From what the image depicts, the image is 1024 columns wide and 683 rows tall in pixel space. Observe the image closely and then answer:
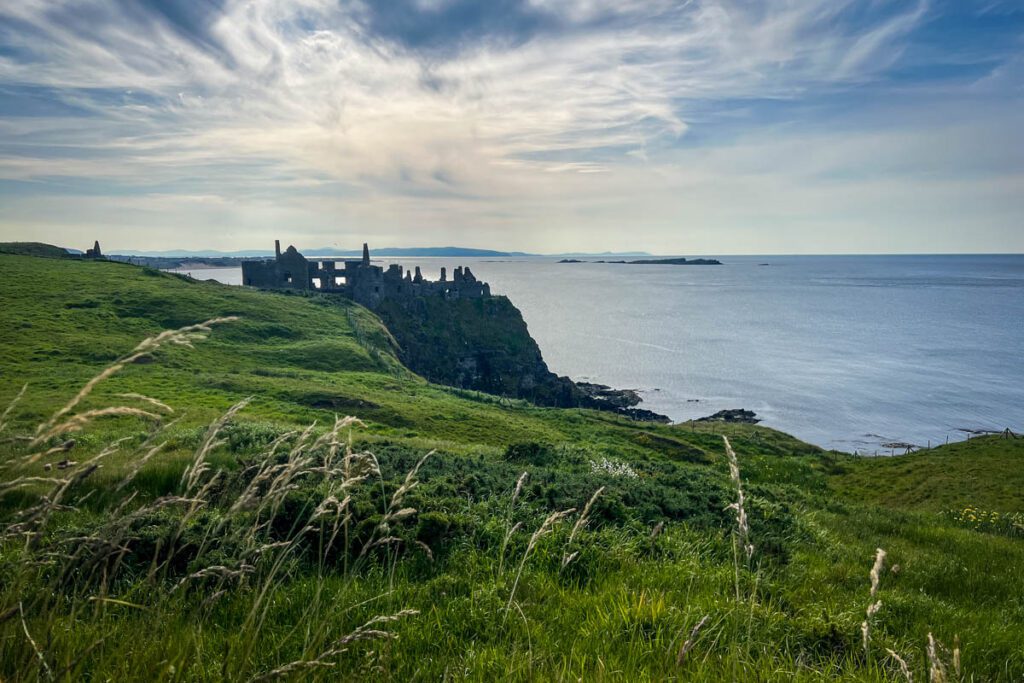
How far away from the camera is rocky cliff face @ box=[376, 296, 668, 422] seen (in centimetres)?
10262

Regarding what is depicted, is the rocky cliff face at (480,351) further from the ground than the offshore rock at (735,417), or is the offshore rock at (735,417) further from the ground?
the rocky cliff face at (480,351)

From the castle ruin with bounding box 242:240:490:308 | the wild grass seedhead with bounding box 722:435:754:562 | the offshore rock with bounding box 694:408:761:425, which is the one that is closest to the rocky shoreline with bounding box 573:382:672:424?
the offshore rock with bounding box 694:408:761:425

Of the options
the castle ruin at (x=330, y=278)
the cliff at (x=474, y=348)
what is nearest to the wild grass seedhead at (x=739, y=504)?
the cliff at (x=474, y=348)

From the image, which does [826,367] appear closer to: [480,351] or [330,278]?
[480,351]

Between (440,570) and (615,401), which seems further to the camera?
(615,401)

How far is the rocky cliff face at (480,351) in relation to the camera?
10262 centimetres

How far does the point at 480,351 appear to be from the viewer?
119 metres

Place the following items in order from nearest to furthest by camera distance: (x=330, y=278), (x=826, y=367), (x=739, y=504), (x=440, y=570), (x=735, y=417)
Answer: (x=739, y=504), (x=440, y=570), (x=735, y=417), (x=330, y=278), (x=826, y=367)

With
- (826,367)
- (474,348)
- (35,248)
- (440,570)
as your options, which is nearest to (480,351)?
(474,348)

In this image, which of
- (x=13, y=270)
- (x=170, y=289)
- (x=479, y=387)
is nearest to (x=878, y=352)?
(x=479, y=387)

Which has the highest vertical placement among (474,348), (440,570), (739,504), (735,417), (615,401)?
(739,504)

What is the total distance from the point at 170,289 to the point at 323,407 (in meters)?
50.6

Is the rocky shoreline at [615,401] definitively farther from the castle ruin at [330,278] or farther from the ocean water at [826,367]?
the castle ruin at [330,278]

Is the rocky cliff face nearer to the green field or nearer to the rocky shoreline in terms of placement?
the rocky shoreline
